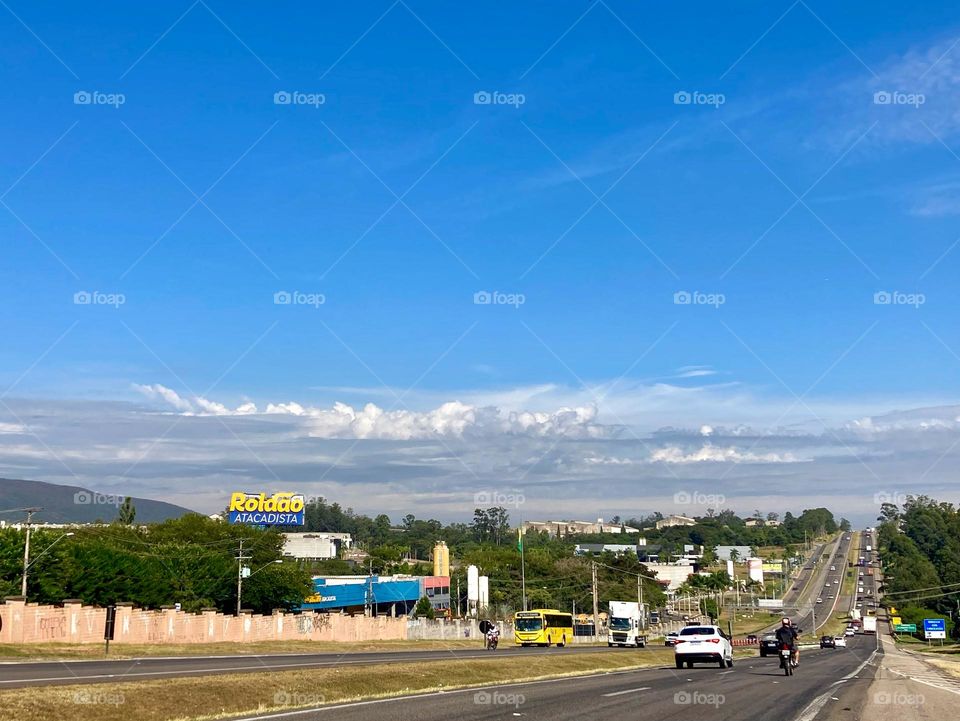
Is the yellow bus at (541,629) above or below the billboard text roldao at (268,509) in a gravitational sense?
below

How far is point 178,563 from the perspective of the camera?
99375mm

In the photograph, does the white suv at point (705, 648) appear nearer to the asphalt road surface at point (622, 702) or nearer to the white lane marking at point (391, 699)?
the white lane marking at point (391, 699)

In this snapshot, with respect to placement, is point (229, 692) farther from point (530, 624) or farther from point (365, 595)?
point (365, 595)

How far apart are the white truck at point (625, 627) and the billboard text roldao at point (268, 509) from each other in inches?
3368

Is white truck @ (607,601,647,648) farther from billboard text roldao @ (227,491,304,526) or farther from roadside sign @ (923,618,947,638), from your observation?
billboard text roldao @ (227,491,304,526)

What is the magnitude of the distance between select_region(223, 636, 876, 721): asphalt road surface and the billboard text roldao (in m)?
151

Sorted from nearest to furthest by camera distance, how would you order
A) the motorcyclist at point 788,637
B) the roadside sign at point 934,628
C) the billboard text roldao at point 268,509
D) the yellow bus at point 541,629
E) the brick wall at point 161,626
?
1. the motorcyclist at point 788,637
2. the brick wall at point 161,626
3. the yellow bus at point 541,629
4. the roadside sign at point 934,628
5. the billboard text roldao at point 268,509

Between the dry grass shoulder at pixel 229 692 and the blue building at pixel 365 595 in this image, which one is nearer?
the dry grass shoulder at pixel 229 692

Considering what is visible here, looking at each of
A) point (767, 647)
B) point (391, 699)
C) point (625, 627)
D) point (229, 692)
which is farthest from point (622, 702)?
point (625, 627)

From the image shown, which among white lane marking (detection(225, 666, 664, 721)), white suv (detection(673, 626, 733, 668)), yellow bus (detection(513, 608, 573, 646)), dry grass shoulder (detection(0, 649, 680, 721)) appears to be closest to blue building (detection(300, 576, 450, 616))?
yellow bus (detection(513, 608, 573, 646))

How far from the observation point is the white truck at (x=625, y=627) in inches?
3757

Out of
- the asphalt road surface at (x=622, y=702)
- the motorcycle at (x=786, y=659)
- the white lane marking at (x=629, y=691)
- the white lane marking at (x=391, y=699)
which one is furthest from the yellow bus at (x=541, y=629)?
the white lane marking at (x=629, y=691)

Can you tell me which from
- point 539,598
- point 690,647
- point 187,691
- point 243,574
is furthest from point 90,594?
point 539,598

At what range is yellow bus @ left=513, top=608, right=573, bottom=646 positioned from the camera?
3302 inches
